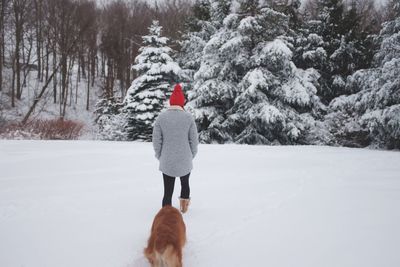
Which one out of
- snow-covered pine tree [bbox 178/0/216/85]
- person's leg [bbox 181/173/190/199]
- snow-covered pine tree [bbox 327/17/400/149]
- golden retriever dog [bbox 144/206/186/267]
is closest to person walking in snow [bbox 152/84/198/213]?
person's leg [bbox 181/173/190/199]

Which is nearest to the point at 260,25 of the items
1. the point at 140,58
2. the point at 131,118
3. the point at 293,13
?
the point at 293,13

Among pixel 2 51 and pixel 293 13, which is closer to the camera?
pixel 293 13

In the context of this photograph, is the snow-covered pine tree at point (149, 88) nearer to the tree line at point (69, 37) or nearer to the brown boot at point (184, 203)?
the tree line at point (69, 37)

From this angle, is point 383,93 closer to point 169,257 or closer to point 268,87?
point 268,87

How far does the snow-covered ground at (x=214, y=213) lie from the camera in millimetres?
3141

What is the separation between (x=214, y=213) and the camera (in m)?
4.38

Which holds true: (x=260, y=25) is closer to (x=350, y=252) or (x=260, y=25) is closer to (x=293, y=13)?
(x=293, y=13)

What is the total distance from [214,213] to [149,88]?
15.3 m

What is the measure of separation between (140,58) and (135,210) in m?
16.2

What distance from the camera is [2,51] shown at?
27156 millimetres

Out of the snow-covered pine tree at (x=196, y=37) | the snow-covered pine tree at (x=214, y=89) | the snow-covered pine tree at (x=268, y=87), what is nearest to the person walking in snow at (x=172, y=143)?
the snow-covered pine tree at (x=268, y=87)

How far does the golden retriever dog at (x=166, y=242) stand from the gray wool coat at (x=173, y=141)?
3.11ft

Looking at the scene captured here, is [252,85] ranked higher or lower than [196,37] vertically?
lower

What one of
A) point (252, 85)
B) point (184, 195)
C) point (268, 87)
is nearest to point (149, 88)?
point (252, 85)
